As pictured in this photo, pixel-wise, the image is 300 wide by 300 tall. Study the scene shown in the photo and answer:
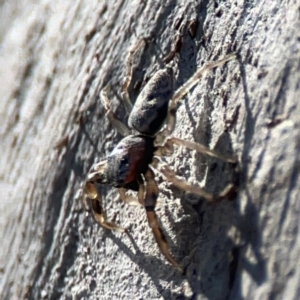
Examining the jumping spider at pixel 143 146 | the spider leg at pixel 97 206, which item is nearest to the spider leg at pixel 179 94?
the jumping spider at pixel 143 146

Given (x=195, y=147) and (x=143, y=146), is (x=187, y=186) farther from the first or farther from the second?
(x=143, y=146)

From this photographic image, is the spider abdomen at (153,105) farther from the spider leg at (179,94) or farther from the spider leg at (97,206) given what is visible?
the spider leg at (97,206)

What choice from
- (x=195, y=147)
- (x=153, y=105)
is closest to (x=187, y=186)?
(x=195, y=147)

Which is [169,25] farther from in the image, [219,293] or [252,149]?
[219,293]

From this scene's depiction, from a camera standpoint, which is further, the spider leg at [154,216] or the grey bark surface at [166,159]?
the spider leg at [154,216]

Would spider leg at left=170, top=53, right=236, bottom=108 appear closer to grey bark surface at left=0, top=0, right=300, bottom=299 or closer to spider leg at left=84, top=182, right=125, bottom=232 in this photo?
grey bark surface at left=0, top=0, right=300, bottom=299

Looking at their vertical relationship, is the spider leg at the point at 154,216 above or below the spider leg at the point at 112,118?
below

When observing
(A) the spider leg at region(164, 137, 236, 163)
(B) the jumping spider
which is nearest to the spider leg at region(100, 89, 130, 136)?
(B) the jumping spider
